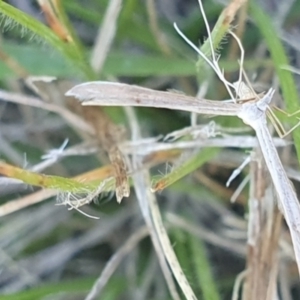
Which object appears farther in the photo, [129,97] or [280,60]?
[280,60]

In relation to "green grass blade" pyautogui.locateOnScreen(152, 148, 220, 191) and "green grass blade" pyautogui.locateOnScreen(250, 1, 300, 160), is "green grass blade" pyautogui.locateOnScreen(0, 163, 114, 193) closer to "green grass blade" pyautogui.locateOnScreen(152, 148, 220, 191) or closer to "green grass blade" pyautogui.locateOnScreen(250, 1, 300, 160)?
"green grass blade" pyautogui.locateOnScreen(152, 148, 220, 191)

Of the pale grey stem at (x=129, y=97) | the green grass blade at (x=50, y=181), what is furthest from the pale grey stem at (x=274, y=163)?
the green grass blade at (x=50, y=181)

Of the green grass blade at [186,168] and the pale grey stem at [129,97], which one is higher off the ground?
the pale grey stem at [129,97]

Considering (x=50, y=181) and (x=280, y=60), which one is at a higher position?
(x=280, y=60)

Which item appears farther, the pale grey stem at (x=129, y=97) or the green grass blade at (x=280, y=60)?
the green grass blade at (x=280, y=60)

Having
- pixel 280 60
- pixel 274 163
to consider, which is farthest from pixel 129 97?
pixel 280 60

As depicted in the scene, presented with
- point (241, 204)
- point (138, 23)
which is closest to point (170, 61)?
point (138, 23)

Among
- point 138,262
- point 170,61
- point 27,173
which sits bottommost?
point 138,262

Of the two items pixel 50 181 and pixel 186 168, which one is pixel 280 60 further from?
pixel 50 181

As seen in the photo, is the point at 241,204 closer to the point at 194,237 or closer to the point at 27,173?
the point at 194,237

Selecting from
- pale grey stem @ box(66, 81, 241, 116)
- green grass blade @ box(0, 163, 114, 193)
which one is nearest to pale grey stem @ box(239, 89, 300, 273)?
pale grey stem @ box(66, 81, 241, 116)

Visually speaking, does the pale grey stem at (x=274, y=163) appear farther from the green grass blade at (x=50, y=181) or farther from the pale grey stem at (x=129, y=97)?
the green grass blade at (x=50, y=181)
